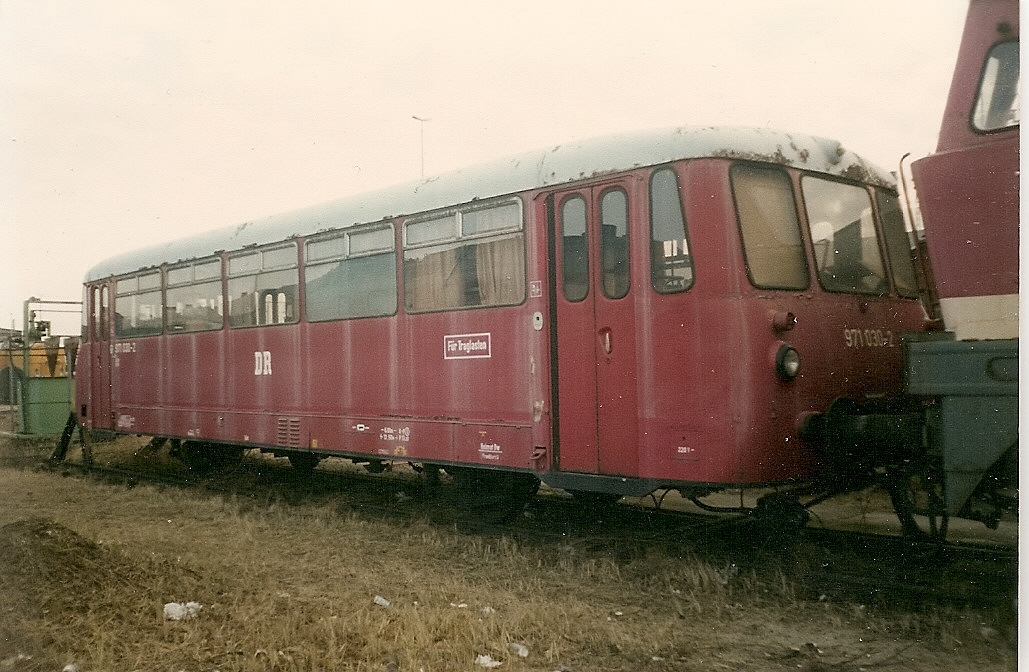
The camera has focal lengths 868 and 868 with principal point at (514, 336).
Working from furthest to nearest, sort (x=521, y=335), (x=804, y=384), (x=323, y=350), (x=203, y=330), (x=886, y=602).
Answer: (x=203, y=330) → (x=323, y=350) → (x=521, y=335) → (x=804, y=384) → (x=886, y=602)

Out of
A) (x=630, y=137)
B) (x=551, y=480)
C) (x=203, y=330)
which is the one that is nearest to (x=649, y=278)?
(x=630, y=137)

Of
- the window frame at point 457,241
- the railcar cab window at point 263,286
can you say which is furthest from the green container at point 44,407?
the window frame at point 457,241

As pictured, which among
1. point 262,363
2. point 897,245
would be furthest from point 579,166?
point 262,363

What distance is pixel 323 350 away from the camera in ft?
29.0

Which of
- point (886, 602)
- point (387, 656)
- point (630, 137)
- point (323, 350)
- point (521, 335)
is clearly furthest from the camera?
point (323, 350)

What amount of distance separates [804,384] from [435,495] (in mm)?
4308

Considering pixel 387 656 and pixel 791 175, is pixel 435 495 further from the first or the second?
pixel 791 175

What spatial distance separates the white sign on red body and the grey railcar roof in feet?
3.74

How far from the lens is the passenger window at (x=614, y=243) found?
6254 mm

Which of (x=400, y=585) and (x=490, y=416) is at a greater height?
(x=490, y=416)

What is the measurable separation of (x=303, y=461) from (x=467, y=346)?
4.11 meters

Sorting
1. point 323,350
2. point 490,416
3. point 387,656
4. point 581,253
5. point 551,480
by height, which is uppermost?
point 581,253

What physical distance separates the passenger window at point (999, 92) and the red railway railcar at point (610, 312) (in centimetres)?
152

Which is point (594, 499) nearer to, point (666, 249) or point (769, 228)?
point (666, 249)
